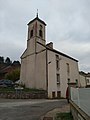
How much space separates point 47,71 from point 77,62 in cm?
1426

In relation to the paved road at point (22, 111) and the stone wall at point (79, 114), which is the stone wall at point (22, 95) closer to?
the paved road at point (22, 111)

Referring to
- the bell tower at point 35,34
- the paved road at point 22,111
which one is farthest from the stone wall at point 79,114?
the bell tower at point 35,34

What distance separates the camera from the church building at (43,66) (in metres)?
30.6

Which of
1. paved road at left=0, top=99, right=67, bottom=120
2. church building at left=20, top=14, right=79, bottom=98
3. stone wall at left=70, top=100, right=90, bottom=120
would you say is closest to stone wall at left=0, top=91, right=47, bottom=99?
church building at left=20, top=14, right=79, bottom=98

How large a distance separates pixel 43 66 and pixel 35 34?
24.3 ft

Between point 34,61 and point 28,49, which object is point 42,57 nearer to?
point 34,61

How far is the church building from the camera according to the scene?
3062 centimetres

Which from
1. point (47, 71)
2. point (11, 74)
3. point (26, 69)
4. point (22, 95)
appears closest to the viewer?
point (22, 95)

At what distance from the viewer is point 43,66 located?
31.2m

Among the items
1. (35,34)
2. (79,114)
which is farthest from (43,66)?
(79,114)

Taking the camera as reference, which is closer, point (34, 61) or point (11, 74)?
point (34, 61)

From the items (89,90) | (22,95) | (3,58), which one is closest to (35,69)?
(22,95)

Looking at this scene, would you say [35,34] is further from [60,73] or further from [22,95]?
[22,95]

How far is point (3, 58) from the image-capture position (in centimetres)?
12662
